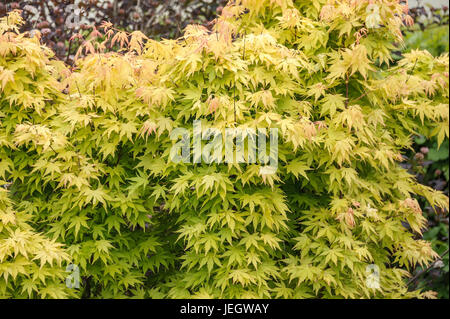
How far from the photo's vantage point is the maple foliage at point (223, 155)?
10.6 ft

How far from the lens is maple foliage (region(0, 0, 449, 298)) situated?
3.24m

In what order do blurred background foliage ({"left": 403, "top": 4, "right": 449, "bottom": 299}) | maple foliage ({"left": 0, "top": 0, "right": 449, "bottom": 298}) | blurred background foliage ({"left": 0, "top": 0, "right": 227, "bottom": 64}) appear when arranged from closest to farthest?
maple foliage ({"left": 0, "top": 0, "right": 449, "bottom": 298}), blurred background foliage ({"left": 0, "top": 0, "right": 227, "bottom": 64}), blurred background foliage ({"left": 403, "top": 4, "right": 449, "bottom": 299})

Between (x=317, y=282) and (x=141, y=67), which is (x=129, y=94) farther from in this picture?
(x=317, y=282)

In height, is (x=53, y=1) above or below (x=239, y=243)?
above

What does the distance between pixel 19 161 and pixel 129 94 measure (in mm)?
873

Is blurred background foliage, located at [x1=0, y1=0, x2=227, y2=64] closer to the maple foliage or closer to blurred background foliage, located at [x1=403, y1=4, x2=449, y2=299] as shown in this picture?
the maple foliage

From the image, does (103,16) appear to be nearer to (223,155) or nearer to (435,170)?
(223,155)

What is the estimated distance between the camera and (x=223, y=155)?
3193mm

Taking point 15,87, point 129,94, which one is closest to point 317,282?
point 129,94

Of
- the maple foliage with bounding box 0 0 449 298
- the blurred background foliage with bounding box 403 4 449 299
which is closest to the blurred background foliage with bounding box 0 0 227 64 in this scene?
the maple foliage with bounding box 0 0 449 298

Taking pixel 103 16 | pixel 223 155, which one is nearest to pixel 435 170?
pixel 223 155

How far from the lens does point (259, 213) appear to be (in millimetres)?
3277

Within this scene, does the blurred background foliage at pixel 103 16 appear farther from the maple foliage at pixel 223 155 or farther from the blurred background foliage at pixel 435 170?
the blurred background foliage at pixel 435 170

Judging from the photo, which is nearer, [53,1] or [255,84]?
[255,84]
